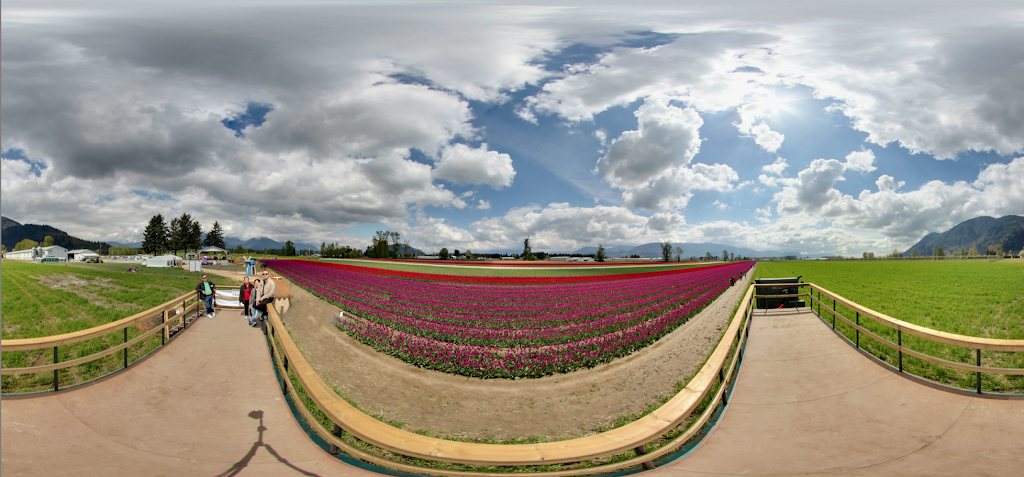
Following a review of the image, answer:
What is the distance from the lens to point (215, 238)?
916 centimetres

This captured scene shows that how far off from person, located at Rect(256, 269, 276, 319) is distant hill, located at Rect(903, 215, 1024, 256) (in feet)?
65.6

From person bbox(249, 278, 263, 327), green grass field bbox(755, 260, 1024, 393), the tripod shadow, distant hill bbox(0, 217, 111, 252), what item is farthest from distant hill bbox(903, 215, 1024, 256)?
distant hill bbox(0, 217, 111, 252)

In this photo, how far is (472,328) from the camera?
12.0 metres

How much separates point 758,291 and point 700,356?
20.4 ft

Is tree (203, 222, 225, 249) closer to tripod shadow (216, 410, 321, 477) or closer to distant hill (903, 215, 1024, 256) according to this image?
tripod shadow (216, 410, 321, 477)

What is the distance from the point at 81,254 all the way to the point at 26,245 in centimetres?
117

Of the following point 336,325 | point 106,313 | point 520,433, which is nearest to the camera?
point 520,433

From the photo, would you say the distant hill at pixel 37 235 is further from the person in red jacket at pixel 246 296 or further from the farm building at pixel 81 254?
the person in red jacket at pixel 246 296

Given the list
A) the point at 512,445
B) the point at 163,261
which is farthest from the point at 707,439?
the point at 163,261

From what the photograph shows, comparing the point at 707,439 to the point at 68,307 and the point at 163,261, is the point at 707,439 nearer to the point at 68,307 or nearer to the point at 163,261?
the point at 68,307

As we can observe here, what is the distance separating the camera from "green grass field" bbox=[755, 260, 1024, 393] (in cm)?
543

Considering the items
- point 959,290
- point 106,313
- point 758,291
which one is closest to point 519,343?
point 106,313

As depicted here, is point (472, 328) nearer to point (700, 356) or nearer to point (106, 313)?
point (700, 356)

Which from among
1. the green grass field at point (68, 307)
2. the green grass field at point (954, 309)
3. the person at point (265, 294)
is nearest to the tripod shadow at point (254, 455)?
the green grass field at point (68, 307)
